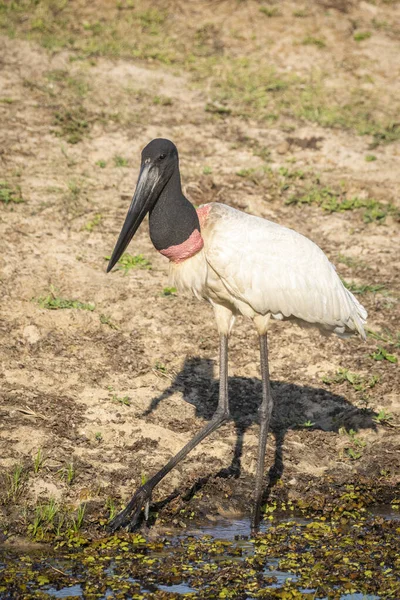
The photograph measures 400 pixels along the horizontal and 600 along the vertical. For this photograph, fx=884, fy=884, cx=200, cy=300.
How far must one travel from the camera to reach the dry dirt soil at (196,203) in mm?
5516

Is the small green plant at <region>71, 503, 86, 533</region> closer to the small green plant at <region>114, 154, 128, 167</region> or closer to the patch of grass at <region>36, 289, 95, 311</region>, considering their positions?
the patch of grass at <region>36, 289, 95, 311</region>

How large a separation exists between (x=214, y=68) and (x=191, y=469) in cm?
729

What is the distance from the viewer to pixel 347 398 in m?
6.34

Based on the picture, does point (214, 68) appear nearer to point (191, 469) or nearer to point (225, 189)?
point (225, 189)

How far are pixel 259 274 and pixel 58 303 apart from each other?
238cm

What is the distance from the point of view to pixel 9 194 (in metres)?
8.30

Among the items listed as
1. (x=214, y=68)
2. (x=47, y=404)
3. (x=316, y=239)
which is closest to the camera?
(x=47, y=404)

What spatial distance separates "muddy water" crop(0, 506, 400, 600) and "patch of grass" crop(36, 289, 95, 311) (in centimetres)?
254

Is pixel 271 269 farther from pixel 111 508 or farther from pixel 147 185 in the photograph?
pixel 111 508

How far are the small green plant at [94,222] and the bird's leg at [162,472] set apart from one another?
3.06 meters

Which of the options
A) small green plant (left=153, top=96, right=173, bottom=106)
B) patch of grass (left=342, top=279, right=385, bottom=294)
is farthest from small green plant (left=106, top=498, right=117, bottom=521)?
small green plant (left=153, top=96, right=173, bottom=106)

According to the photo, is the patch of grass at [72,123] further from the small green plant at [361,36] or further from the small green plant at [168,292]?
the small green plant at [361,36]

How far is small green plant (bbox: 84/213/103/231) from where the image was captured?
8.06 m

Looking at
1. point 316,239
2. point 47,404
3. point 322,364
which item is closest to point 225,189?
point 316,239
